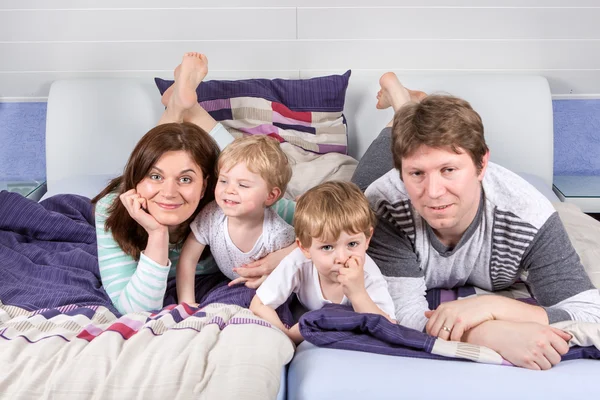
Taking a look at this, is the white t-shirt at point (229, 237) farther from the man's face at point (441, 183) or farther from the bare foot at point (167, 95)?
the bare foot at point (167, 95)

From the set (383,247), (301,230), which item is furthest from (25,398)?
(383,247)

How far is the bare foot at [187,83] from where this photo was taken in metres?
2.36

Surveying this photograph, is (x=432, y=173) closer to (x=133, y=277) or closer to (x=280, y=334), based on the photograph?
(x=280, y=334)

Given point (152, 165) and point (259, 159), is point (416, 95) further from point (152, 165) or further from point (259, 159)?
point (152, 165)

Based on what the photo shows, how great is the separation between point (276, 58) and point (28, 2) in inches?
38.7

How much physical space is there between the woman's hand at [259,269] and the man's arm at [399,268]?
0.78 ft

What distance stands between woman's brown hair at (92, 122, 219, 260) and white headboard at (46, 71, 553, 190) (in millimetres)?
868

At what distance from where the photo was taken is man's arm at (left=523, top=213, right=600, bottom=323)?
5.44 ft

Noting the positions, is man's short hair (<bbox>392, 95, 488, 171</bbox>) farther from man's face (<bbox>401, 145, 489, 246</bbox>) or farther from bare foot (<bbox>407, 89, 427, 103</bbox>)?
bare foot (<bbox>407, 89, 427, 103</bbox>)

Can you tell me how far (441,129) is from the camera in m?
1.56

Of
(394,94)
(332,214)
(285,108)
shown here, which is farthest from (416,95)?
(332,214)

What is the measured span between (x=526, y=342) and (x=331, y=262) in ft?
1.45

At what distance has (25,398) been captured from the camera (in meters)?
1.32

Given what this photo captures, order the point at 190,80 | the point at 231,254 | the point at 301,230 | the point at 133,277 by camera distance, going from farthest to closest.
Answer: the point at 190,80 < the point at 231,254 < the point at 133,277 < the point at 301,230
